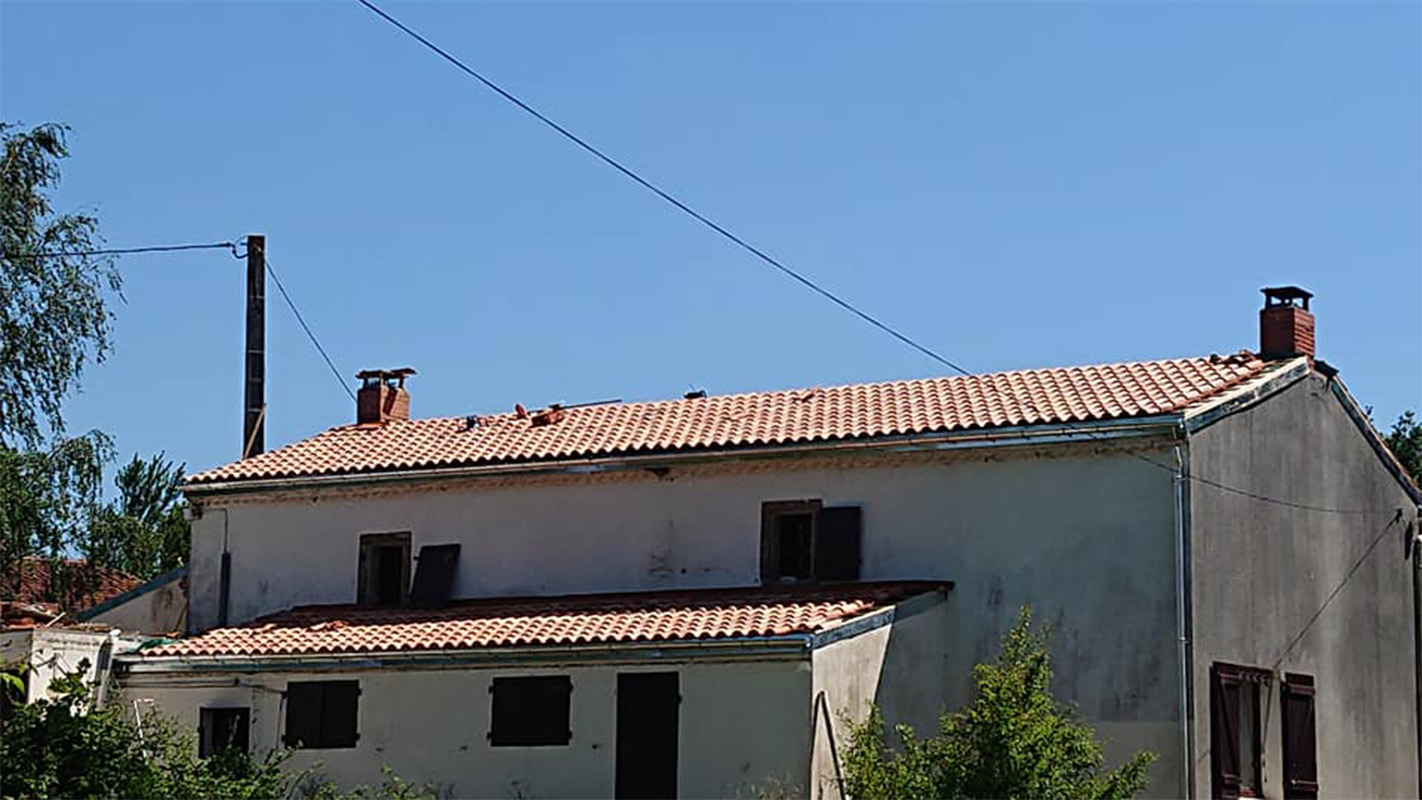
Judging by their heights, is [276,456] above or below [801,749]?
above

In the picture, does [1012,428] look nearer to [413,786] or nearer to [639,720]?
[639,720]

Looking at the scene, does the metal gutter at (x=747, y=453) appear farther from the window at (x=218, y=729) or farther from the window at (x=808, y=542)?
the window at (x=218, y=729)

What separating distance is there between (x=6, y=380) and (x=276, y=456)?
4069 mm

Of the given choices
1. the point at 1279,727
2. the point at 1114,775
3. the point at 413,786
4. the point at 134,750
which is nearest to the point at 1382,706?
the point at 1279,727

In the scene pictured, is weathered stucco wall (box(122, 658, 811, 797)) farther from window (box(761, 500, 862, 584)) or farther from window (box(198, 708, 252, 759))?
window (box(761, 500, 862, 584))

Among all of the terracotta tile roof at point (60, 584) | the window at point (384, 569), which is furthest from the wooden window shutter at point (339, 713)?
the terracotta tile roof at point (60, 584)

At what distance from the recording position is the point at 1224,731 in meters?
24.9

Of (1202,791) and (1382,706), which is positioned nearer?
(1202,791)

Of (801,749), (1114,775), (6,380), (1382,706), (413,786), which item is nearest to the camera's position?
(1114,775)

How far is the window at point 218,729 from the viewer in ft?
90.5

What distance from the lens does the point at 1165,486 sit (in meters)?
25.0

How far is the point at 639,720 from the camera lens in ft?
81.1

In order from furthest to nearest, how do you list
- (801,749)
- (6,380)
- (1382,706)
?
(6,380), (1382,706), (801,749)

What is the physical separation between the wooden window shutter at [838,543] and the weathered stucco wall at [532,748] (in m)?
3.07
